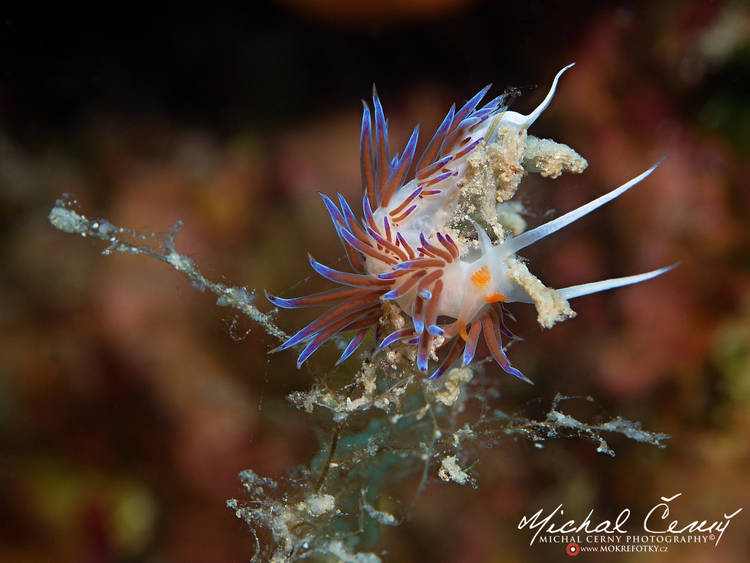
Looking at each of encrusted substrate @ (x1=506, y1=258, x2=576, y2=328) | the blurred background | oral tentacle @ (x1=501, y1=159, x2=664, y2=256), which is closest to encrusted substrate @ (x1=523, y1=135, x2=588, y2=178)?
oral tentacle @ (x1=501, y1=159, x2=664, y2=256)

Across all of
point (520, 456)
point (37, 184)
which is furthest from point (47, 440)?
point (520, 456)

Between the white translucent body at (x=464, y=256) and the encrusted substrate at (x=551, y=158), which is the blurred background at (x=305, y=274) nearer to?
the white translucent body at (x=464, y=256)

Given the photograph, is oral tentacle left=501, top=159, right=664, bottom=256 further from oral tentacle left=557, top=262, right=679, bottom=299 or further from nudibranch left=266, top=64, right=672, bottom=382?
oral tentacle left=557, top=262, right=679, bottom=299

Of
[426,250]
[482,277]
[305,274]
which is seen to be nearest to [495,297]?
[482,277]

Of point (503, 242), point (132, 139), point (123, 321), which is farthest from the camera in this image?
point (132, 139)

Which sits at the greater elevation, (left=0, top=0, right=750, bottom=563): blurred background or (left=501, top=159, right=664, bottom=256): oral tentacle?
(left=0, top=0, right=750, bottom=563): blurred background

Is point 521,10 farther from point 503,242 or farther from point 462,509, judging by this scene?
point 462,509

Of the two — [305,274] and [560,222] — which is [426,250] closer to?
[560,222]

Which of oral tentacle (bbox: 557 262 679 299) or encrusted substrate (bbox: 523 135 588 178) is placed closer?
oral tentacle (bbox: 557 262 679 299)
